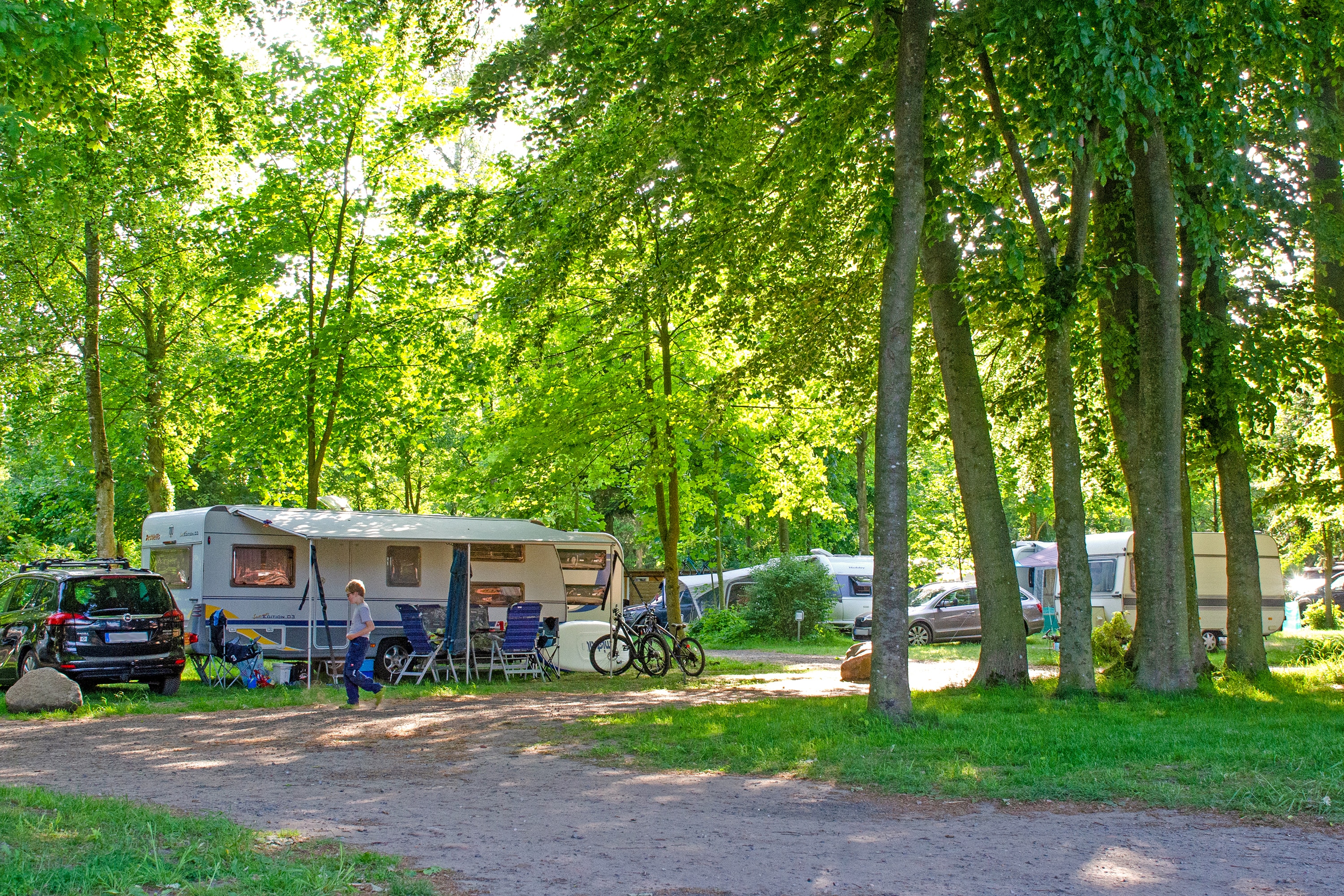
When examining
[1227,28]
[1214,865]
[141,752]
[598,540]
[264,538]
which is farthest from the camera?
[598,540]

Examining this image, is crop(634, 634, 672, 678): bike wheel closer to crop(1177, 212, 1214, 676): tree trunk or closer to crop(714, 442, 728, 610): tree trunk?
crop(714, 442, 728, 610): tree trunk

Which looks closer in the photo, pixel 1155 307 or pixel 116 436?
pixel 1155 307

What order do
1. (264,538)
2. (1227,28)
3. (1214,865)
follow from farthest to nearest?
(264,538) → (1227,28) → (1214,865)

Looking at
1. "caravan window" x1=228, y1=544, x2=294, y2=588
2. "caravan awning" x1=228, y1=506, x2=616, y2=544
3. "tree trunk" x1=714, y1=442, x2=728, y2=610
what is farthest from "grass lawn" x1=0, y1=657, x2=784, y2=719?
"tree trunk" x1=714, y1=442, x2=728, y2=610

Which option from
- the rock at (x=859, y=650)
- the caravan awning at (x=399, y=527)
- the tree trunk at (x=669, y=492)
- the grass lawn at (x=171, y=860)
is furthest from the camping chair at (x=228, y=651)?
the grass lawn at (x=171, y=860)

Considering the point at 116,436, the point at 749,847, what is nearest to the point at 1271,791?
the point at 749,847

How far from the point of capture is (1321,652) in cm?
1873

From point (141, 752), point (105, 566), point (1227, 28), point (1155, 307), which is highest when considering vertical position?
point (1227, 28)

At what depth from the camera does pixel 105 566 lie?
46.3 feet

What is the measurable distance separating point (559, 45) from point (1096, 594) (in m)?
16.9

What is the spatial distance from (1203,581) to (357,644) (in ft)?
58.3

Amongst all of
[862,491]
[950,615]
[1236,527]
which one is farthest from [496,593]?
[862,491]

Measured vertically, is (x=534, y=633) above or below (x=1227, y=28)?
below

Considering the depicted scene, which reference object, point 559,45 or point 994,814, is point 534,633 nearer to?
point 559,45
